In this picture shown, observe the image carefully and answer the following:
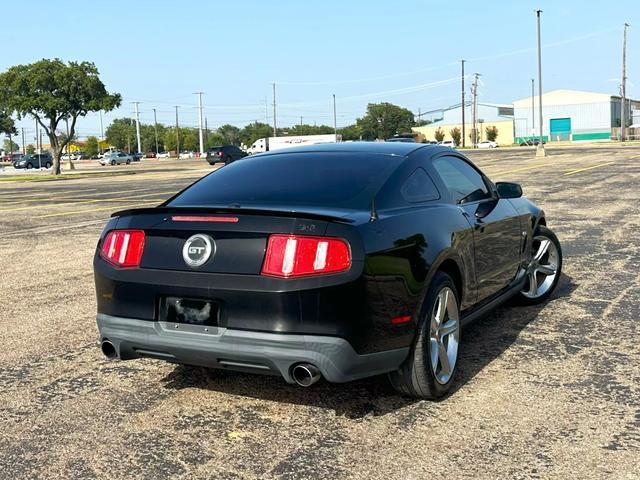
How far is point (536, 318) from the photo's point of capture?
19.3 feet

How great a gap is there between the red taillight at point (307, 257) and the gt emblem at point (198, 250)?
1.11 feet

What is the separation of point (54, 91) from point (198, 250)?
4333 cm

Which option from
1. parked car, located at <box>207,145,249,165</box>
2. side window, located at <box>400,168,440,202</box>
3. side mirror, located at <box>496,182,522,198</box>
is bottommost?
side mirror, located at <box>496,182,522,198</box>

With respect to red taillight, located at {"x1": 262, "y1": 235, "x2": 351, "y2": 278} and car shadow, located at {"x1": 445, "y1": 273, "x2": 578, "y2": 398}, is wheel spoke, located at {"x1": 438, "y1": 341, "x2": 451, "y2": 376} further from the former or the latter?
red taillight, located at {"x1": 262, "y1": 235, "x2": 351, "y2": 278}

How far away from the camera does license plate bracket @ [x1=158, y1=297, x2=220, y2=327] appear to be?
3600 mm

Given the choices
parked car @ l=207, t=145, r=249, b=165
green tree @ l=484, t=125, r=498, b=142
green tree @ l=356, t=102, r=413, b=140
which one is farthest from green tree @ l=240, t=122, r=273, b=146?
parked car @ l=207, t=145, r=249, b=165

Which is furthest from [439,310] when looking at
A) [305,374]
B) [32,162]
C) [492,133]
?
[492,133]

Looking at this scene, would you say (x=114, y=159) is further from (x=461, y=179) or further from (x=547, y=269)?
(x=461, y=179)

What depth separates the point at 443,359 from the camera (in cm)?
412

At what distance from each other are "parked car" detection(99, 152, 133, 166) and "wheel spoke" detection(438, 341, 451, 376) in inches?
3214

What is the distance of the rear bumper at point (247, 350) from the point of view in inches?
134

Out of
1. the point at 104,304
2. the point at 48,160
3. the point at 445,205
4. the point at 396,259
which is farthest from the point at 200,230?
the point at 48,160

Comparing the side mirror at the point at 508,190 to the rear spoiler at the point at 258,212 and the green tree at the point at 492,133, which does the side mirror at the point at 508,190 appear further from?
the green tree at the point at 492,133

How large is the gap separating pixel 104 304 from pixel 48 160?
7404cm
